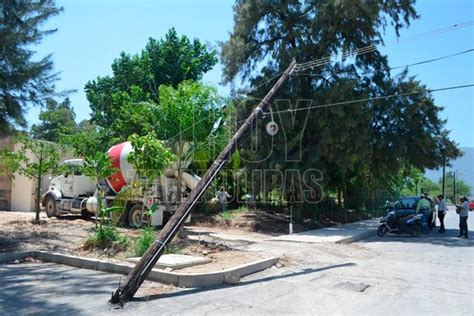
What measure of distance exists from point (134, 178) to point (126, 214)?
5.56 ft

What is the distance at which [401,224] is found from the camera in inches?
736

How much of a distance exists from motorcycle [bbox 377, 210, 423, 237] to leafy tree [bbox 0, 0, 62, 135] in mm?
13577

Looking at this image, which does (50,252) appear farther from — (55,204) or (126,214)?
(55,204)

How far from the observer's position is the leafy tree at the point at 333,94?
67.3 ft

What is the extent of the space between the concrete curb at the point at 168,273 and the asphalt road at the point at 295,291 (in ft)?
0.82

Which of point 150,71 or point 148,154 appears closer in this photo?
point 148,154

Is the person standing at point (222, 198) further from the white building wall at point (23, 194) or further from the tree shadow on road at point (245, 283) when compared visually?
the tree shadow on road at point (245, 283)

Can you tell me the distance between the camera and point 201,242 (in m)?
14.0

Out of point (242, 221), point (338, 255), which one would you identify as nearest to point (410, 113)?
point (242, 221)

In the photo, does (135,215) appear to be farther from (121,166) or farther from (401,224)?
(401,224)

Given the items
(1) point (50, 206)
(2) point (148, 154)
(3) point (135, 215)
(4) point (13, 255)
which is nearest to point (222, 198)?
(3) point (135, 215)

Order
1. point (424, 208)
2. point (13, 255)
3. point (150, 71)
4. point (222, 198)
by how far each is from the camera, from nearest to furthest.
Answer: point (13, 255) → point (424, 208) → point (222, 198) → point (150, 71)

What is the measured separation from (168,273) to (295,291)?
2.49m

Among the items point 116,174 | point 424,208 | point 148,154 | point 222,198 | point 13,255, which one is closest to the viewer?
point 13,255
